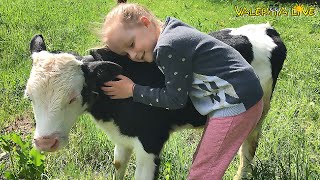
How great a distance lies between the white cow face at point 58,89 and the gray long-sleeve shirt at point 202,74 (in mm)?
327

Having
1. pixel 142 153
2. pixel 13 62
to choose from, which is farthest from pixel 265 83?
pixel 13 62

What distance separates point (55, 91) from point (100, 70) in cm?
31

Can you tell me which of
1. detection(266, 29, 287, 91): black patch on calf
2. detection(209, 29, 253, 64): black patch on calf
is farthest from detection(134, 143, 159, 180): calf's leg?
detection(266, 29, 287, 91): black patch on calf

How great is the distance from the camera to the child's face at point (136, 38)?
106 inches

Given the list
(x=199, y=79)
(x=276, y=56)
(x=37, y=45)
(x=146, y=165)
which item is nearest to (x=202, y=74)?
(x=199, y=79)

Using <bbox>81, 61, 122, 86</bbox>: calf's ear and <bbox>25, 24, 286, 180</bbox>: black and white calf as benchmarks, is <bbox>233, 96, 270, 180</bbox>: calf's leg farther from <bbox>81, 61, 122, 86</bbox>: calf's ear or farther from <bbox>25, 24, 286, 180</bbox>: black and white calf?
<bbox>81, 61, 122, 86</bbox>: calf's ear

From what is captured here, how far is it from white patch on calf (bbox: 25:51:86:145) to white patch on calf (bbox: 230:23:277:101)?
49.6 inches

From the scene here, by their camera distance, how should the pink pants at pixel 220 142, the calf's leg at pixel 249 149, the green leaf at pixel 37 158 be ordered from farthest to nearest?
the calf's leg at pixel 249 149
the green leaf at pixel 37 158
the pink pants at pixel 220 142

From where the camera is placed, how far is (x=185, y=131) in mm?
4199

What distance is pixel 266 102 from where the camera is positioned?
350cm

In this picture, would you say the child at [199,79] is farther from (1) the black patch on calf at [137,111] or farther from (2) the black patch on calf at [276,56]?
(2) the black patch on calf at [276,56]

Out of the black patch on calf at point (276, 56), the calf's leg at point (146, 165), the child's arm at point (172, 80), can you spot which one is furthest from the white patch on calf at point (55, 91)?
the black patch on calf at point (276, 56)

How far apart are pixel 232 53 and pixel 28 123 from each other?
2.47 meters

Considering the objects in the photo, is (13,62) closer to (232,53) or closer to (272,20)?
(232,53)
